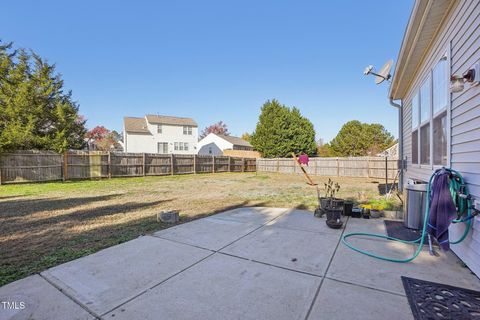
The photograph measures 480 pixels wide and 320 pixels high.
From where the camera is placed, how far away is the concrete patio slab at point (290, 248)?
95.4 inches

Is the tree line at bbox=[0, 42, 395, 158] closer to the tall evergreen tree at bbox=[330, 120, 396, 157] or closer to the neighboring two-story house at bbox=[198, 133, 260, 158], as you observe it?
the neighboring two-story house at bbox=[198, 133, 260, 158]

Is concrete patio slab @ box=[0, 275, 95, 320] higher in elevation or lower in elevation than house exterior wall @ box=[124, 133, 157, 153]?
lower

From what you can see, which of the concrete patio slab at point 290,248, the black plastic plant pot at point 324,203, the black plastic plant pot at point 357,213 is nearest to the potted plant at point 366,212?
the black plastic plant pot at point 357,213

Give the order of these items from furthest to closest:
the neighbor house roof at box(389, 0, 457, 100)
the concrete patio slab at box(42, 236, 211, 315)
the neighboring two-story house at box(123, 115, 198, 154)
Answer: the neighboring two-story house at box(123, 115, 198, 154), the neighbor house roof at box(389, 0, 457, 100), the concrete patio slab at box(42, 236, 211, 315)

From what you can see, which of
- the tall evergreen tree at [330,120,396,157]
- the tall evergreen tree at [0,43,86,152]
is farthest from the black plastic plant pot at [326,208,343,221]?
the tall evergreen tree at [330,120,396,157]

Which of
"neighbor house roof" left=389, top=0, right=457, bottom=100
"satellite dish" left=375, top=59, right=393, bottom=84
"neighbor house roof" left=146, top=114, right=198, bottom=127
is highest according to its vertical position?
"neighbor house roof" left=146, top=114, right=198, bottom=127

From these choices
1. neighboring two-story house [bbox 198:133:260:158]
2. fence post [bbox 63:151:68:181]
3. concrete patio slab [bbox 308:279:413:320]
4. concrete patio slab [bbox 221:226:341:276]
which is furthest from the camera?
neighboring two-story house [bbox 198:133:260:158]

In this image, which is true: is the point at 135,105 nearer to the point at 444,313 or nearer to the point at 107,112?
the point at 107,112

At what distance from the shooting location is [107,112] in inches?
1110

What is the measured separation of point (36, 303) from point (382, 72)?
25.4 ft

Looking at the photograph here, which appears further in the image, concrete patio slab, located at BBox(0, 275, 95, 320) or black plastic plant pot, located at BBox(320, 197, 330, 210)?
black plastic plant pot, located at BBox(320, 197, 330, 210)

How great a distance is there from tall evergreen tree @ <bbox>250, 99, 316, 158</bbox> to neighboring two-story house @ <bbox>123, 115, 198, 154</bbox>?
26.2 ft

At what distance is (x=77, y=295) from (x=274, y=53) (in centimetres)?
1366

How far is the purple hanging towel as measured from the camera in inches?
A: 95.7
